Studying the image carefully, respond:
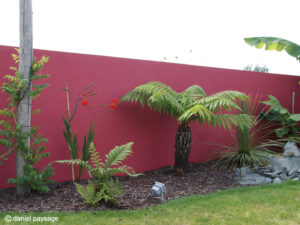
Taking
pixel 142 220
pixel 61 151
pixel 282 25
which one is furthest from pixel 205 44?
pixel 142 220

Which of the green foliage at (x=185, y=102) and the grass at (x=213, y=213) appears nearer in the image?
the grass at (x=213, y=213)

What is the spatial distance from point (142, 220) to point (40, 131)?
223 cm

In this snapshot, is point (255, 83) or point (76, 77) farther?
point (255, 83)

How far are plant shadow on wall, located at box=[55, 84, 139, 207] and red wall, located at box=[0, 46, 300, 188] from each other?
12 cm

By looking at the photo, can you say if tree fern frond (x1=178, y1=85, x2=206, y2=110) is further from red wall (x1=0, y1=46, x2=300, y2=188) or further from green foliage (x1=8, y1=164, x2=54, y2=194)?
green foliage (x1=8, y1=164, x2=54, y2=194)

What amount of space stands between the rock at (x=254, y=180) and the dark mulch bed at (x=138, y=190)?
0.19 m

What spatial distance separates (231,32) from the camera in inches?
518

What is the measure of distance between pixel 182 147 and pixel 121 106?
4.10 feet

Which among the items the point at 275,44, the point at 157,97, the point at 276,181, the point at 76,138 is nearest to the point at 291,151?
the point at 276,181

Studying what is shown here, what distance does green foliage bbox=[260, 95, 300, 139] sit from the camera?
6762 mm

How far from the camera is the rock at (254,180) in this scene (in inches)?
202

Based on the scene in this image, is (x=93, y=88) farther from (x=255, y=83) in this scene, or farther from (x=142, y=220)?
(x=255, y=83)

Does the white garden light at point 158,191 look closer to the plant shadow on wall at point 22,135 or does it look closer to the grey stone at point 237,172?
the plant shadow on wall at point 22,135

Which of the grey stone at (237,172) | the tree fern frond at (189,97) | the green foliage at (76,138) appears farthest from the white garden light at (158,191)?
the grey stone at (237,172)
